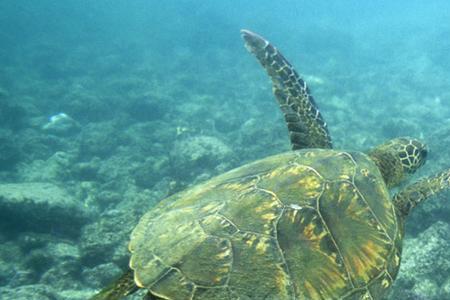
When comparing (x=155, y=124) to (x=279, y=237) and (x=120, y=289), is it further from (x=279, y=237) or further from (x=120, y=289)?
(x=279, y=237)

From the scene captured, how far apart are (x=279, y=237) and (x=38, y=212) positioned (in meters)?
5.29

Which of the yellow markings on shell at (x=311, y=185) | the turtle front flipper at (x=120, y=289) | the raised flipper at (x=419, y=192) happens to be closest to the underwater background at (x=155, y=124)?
the raised flipper at (x=419, y=192)

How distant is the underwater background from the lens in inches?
222

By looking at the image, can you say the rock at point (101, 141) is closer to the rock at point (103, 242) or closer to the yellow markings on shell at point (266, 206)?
the rock at point (103, 242)

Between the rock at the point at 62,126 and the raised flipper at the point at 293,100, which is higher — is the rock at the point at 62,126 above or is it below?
below

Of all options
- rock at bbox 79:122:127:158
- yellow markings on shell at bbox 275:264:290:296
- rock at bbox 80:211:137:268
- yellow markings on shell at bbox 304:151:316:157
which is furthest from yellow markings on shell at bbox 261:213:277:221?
rock at bbox 79:122:127:158

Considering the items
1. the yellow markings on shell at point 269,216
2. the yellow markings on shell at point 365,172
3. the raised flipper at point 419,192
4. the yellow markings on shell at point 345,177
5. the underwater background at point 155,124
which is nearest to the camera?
the yellow markings on shell at point 269,216

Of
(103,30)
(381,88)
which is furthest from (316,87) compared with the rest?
(103,30)

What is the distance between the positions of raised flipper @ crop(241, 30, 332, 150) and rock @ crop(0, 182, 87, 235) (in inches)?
167

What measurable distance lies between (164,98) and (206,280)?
1371 cm

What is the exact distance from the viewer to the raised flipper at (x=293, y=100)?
15.3ft

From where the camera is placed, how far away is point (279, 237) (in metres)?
2.53

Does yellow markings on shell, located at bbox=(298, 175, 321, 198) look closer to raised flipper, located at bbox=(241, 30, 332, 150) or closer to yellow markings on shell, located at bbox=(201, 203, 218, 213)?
yellow markings on shell, located at bbox=(201, 203, 218, 213)

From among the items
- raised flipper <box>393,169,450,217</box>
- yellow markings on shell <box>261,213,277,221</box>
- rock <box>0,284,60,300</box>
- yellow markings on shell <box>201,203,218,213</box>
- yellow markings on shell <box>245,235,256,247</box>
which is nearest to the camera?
yellow markings on shell <box>245,235,256,247</box>
